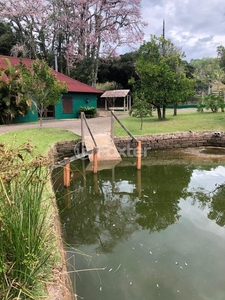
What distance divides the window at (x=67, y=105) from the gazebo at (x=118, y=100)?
5.97 meters

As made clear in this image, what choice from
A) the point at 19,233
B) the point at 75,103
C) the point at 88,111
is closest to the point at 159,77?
the point at 88,111

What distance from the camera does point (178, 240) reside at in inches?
169

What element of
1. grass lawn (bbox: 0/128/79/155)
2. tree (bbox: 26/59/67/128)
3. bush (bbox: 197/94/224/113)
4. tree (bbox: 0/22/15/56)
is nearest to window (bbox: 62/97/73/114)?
grass lawn (bbox: 0/128/79/155)

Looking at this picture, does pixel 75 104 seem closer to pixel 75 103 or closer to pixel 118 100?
pixel 75 103

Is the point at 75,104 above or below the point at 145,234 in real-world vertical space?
→ above

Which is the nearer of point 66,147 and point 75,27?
point 66,147

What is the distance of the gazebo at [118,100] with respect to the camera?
2400 centimetres

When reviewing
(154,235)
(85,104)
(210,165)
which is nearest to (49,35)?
(85,104)

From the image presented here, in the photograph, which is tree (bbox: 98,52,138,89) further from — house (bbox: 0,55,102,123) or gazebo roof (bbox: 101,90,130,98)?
house (bbox: 0,55,102,123)

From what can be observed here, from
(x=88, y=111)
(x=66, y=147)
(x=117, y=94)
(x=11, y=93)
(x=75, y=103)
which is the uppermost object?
(x=117, y=94)

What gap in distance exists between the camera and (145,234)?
4520 mm

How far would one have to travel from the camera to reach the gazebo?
2400 centimetres

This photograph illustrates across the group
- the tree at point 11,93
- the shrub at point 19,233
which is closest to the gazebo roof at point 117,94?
the tree at point 11,93

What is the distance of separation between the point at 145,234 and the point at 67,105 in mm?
15996
